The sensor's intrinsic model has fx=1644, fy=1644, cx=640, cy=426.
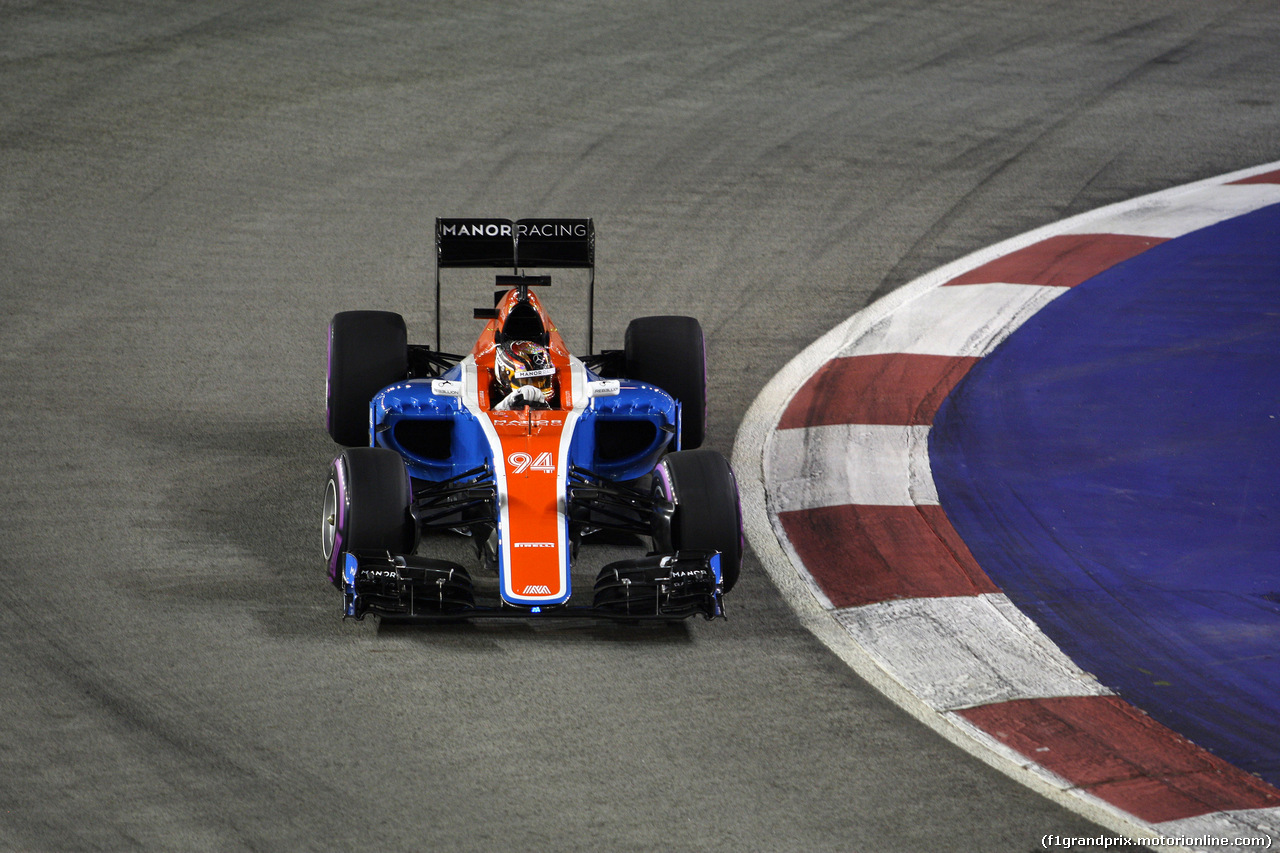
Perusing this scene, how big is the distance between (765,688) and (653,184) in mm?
6431

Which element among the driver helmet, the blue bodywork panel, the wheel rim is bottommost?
the wheel rim

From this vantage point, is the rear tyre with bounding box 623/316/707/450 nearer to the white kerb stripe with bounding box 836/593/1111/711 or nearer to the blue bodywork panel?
the blue bodywork panel

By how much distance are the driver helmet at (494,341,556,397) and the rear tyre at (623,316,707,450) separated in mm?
763

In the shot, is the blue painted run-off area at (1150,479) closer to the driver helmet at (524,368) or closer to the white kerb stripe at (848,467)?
the white kerb stripe at (848,467)

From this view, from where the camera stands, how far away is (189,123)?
12.4m

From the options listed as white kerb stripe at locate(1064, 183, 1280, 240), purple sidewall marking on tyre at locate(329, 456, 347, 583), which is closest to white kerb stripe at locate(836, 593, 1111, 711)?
purple sidewall marking on tyre at locate(329, 456, 347, 583)

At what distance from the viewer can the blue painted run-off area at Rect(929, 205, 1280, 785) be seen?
19.6ft

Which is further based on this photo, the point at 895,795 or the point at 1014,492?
the point at 1014,492

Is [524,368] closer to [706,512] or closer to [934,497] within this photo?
[706,512]

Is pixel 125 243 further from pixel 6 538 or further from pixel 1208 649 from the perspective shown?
pixel 1208 649

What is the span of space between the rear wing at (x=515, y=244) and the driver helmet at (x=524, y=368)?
0.97 m

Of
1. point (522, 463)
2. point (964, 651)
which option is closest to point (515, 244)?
point (522, 463)

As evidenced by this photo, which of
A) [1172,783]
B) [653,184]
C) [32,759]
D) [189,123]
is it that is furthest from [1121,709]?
[189,123]

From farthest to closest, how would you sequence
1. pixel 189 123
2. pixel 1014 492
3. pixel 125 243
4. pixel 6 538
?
pixel 189 123 < pixel 125 243 < pixel 1014 492 < pixel 6 538
